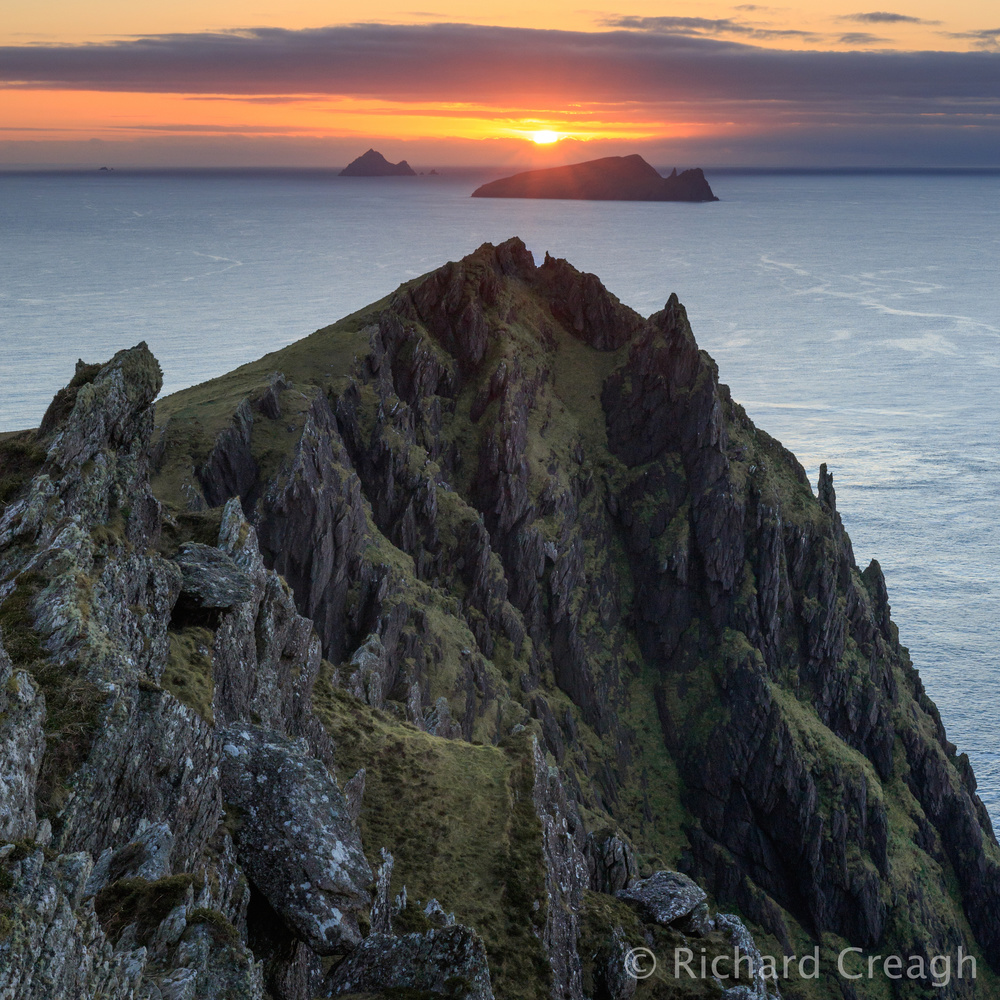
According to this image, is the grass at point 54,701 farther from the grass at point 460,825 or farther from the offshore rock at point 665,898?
the offshore rock at point 665,898

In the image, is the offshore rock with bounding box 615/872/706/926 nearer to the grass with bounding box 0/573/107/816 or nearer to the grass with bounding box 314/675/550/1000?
the grass with bounding box 314/675/550/1000

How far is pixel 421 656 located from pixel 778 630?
2891 inches

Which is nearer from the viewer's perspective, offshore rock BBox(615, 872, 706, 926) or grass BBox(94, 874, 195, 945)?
grass BBox(94, 874, 195, 945)

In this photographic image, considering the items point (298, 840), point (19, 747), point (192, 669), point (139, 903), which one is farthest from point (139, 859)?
point (192, 669)

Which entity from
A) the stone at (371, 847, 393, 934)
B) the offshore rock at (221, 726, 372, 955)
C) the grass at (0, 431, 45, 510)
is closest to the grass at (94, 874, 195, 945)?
the offshore rock at (221, 726, 372, 955)

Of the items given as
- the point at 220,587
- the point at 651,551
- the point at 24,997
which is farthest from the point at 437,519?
the point at 24,997

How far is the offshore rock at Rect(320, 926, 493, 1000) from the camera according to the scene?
2731cm

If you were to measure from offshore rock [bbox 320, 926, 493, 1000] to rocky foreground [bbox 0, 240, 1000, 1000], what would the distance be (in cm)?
12

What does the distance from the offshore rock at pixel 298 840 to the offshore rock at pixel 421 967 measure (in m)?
0.81

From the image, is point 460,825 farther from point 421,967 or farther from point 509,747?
point 421,967

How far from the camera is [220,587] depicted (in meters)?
37.2

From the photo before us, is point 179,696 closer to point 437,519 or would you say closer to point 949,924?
point 437,519

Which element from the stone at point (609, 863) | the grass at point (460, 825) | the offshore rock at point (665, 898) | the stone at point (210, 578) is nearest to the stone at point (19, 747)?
the stone at point (210, 578)

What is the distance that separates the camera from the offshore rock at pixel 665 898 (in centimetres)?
4653
